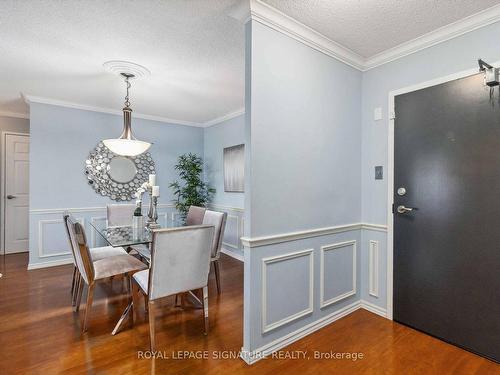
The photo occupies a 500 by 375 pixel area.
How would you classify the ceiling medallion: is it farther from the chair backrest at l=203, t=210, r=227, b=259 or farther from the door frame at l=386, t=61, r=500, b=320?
the door frame at l=386, t=61, r=500, b=320

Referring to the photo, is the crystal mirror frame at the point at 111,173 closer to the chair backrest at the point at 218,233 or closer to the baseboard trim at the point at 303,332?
the chair backrest at the point at 218,233

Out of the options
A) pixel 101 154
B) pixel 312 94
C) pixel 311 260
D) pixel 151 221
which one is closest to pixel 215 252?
pixel 151 221

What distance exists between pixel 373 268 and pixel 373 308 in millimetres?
372

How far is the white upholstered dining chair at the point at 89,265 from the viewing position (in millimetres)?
2055

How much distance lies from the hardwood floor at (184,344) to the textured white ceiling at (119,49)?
7.84 ft

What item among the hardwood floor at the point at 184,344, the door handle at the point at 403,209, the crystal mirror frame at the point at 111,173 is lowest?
the hardwood floor at the point at 184,344

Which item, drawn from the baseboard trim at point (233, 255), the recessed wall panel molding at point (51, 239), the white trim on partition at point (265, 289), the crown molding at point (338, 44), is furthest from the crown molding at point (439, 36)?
the recessed wall panel molding at point (51, 239)

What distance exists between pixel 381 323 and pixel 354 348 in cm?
49

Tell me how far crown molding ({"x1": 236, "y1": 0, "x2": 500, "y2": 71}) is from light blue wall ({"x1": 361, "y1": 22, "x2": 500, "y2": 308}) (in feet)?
0.15

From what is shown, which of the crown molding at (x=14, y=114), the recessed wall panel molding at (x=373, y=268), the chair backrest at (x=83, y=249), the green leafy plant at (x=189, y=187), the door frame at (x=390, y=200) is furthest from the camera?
the green leafy plant at (x=189, y=187)

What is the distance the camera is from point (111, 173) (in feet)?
13.9

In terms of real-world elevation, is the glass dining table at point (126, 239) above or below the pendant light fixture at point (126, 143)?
below

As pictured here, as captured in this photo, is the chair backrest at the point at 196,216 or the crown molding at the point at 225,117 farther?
the crown molding at the point at 225,117

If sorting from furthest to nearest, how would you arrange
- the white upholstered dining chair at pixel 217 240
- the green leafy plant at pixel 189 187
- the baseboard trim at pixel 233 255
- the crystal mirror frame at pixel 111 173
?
the green leafy plant at pixel 189 187 → the baseboard trim at pixel 233 255 → the crystal mirror frame at pixel 111 173 → the white upholstered dining chair at pixel 217 240
